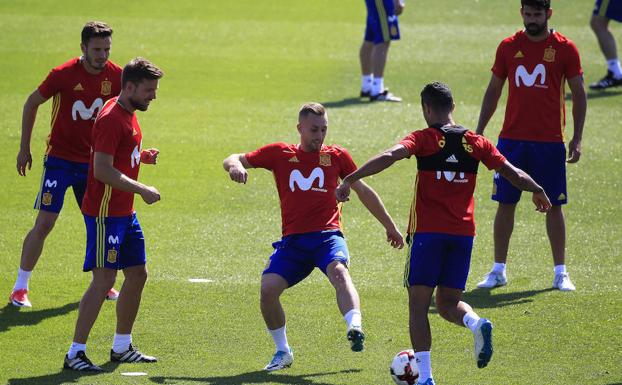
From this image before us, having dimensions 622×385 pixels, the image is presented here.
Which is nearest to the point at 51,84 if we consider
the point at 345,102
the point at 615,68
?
the point at 345,102

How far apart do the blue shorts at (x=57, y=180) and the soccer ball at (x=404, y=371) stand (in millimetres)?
3481

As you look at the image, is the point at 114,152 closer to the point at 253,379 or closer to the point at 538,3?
the point at 253,379

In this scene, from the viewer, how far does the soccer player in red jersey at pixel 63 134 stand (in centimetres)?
943

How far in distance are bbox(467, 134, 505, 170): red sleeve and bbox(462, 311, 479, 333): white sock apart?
100 cm

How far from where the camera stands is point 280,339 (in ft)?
26.1

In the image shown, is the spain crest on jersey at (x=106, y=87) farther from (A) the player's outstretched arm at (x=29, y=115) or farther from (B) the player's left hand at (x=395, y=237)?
(B) the player's left hand at (x=395, y=237)

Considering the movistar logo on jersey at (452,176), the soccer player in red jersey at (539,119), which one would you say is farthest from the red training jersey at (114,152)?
the soccer player in red jersey at (539,119)

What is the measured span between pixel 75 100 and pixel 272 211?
3.67m

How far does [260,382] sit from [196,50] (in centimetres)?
1254

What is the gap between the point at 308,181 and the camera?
809 cm

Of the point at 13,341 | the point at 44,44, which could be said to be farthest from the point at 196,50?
the point at 13,341

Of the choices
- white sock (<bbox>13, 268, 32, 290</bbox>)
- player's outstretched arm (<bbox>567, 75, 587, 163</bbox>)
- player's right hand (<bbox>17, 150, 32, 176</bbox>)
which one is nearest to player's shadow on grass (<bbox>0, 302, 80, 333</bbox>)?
white sock (<bbox>13, 268, 32, 290</bbox>)

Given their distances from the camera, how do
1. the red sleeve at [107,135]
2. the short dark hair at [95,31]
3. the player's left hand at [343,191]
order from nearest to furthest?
the player's left hand at [343,191] < the red sleeve at [107,135] < the short dark hair at [95,31]

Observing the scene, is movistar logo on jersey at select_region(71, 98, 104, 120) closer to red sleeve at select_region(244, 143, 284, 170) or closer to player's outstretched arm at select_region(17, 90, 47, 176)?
player's outstretched arm at select_region(17, 90, 47, 176)
